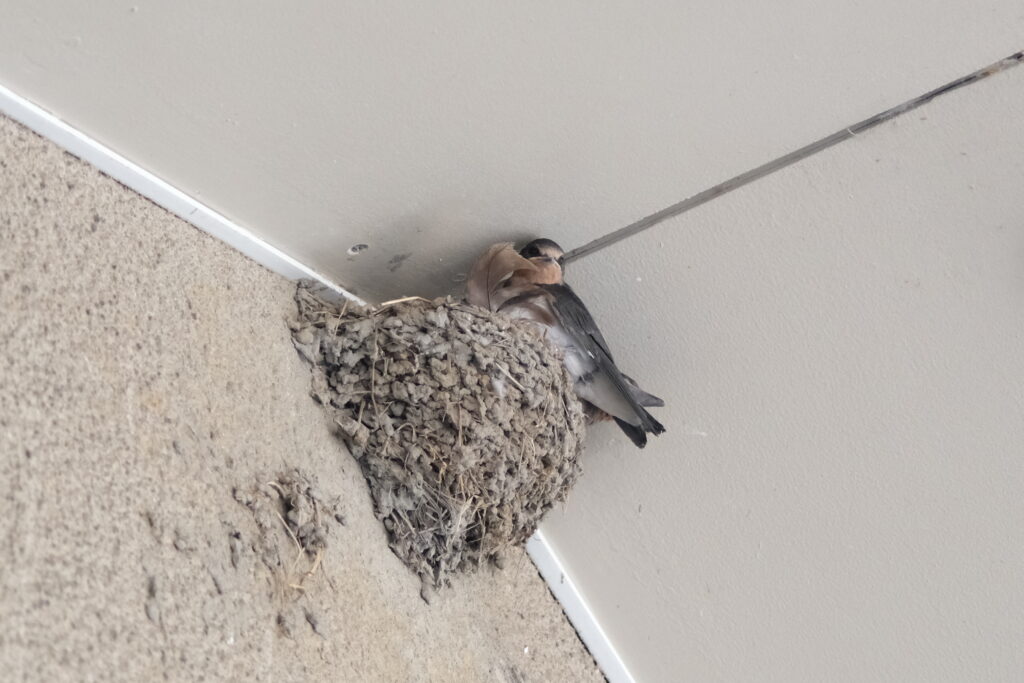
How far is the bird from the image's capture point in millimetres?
3227

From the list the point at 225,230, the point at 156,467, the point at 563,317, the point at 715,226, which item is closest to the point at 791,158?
the point at 715,226

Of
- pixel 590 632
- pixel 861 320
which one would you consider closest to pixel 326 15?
pixel 861 320

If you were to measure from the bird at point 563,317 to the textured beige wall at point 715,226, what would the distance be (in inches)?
2.4

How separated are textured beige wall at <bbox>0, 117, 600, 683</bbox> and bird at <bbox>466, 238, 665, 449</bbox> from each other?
64 centimetres

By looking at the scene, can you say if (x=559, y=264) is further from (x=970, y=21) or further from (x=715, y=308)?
(x=970, y=21)

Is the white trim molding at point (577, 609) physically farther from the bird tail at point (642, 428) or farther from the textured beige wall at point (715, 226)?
the bird tail at point (642, 428)

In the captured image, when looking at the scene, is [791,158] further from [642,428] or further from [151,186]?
[151,186]

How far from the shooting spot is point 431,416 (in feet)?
9.74

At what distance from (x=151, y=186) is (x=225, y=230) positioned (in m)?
→ 0.24

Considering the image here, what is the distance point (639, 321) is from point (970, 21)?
119 centimetres

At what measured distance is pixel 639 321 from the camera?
334 centimetres

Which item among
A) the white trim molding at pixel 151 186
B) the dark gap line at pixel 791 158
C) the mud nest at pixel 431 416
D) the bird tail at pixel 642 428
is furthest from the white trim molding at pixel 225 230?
→ the dark gap line at pixel 791 158

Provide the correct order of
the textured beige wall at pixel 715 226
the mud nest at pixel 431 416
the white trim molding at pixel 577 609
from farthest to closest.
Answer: the white trim molding at pixel 577 609 < the mud nest at pixel 431 416 < the textured beige wall at pixel 715 226

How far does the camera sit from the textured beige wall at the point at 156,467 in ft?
6.05
